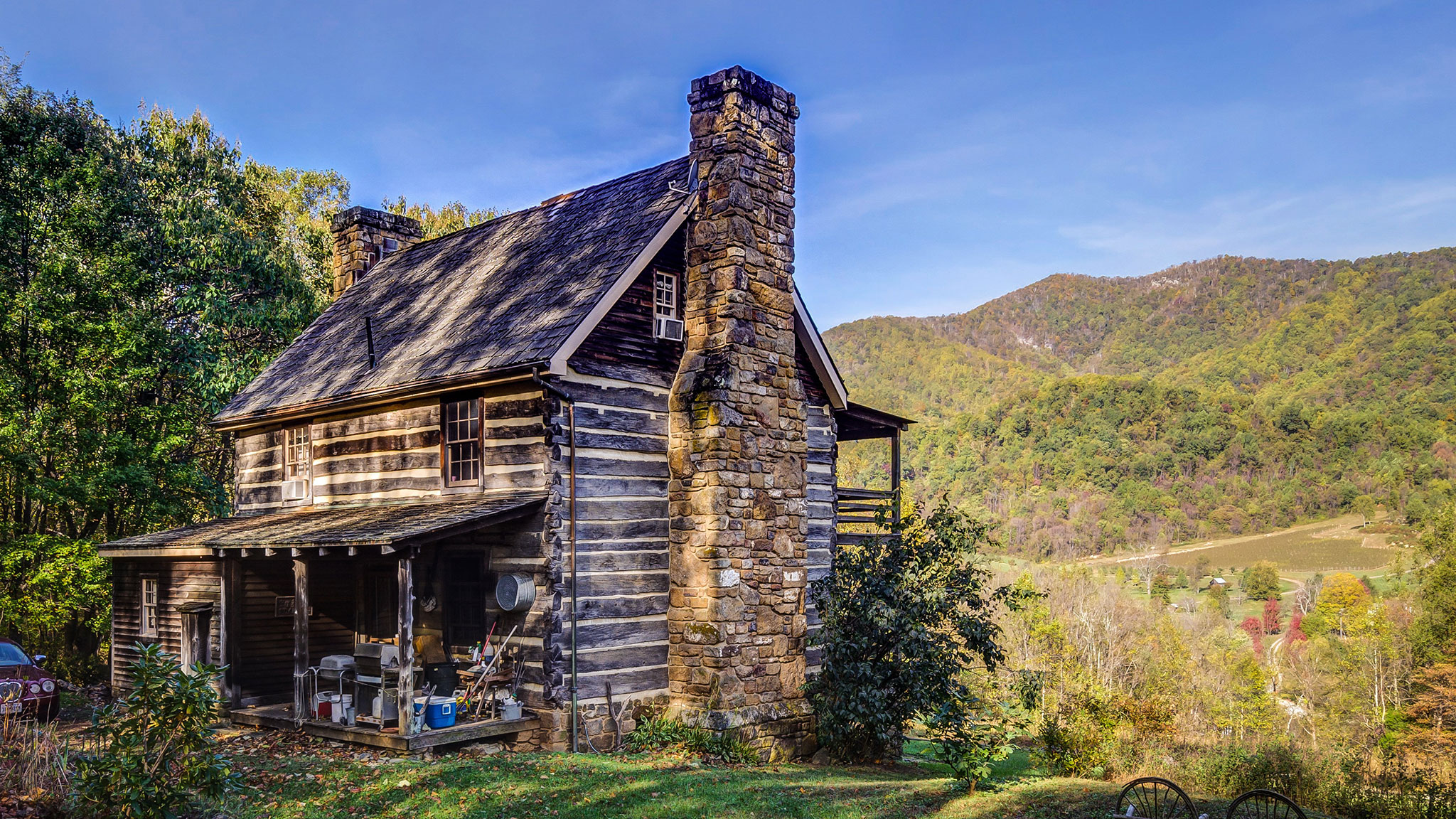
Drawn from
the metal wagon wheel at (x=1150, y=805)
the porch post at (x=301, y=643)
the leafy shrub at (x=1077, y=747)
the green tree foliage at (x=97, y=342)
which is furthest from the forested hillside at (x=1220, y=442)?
the metal wagon wheel at (x=1150, y=805)

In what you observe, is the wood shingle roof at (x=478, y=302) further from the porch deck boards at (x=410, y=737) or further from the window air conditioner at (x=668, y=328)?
the porch deck boards at (x=410, y=737)

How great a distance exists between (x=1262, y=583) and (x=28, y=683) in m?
113

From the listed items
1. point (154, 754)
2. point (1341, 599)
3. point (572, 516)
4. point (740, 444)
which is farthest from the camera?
point (1341, 599)

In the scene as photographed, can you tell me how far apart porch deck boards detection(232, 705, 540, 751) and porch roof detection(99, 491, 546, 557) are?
260cm

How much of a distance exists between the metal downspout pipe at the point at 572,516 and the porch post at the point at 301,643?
4.35m

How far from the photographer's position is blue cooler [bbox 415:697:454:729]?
1385 cm

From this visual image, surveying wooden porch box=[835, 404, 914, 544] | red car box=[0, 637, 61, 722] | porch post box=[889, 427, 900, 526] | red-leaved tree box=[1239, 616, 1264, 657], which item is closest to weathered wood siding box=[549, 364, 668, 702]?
porch post box=[889, 427, 900, 526]

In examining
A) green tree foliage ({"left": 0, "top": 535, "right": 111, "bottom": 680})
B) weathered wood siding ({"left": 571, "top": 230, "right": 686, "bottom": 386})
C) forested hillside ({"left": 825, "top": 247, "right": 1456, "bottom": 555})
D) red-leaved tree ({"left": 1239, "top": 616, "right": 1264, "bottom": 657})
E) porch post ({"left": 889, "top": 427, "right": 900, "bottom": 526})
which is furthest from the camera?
forested hillside ({"left": 825, "top": 247, "right": 1456, "bottom": 555})

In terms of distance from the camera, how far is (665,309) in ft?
55.3

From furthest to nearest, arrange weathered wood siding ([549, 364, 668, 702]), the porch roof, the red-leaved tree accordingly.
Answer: the red-leaved tree < weathered wood siding ([549, 364, 668, 702]) < the porch roof

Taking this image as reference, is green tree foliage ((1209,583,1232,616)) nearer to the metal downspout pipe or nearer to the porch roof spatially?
the metal downspout pipe

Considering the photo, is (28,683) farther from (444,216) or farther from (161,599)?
(444,216)

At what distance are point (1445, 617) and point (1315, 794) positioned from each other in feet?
135

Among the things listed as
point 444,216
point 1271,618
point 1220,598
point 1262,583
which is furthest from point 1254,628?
point 444,216
